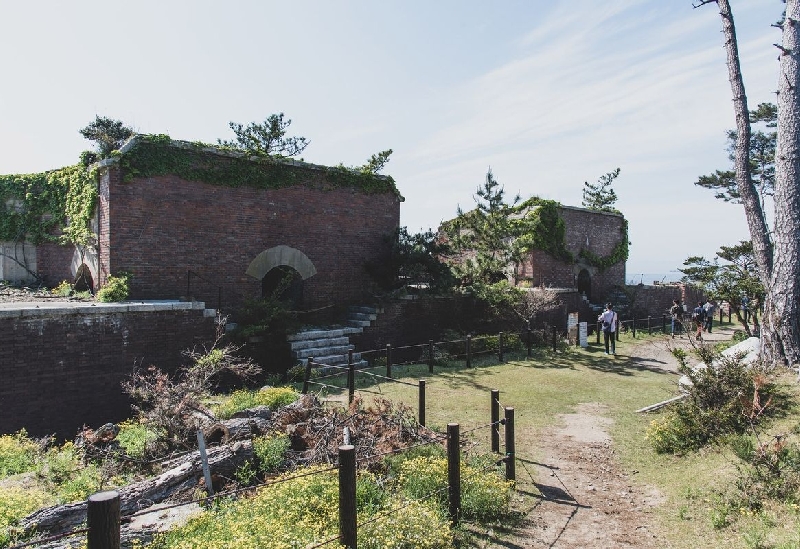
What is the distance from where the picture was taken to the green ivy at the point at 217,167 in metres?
12.1

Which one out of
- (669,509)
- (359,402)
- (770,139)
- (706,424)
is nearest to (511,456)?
(669,509)

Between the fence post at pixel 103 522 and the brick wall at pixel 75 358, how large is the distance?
7.77 meters

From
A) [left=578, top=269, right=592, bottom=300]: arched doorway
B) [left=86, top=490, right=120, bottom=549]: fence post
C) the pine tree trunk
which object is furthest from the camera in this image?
[left=578, top=269, right=592, bottom=300]: arched doorway

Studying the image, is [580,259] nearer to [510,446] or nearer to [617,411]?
[617,411]

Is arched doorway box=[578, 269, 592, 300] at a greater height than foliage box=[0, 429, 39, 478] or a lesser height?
greater

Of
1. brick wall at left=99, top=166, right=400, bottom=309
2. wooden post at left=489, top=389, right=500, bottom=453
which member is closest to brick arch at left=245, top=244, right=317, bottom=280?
brick wall at left=99, top=166, right=400, bottom=309

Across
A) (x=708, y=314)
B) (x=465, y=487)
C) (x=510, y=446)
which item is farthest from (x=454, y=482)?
(x=708, y=314)

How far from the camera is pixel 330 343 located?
1383cm

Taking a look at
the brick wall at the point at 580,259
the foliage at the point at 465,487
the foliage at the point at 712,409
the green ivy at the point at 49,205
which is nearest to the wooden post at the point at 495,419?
the foliage at the point at 465,487

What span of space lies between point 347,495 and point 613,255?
83.6 feet

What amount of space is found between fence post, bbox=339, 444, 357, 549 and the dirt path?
1539mm

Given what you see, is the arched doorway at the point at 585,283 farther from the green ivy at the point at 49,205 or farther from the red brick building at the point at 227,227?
the green ivy at the point at 49,205

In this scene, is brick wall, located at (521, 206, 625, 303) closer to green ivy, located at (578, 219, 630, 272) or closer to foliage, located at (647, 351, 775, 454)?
green ivy, located at (578, 219, 630, 272)

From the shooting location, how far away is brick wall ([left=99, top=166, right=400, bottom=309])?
472 inches
